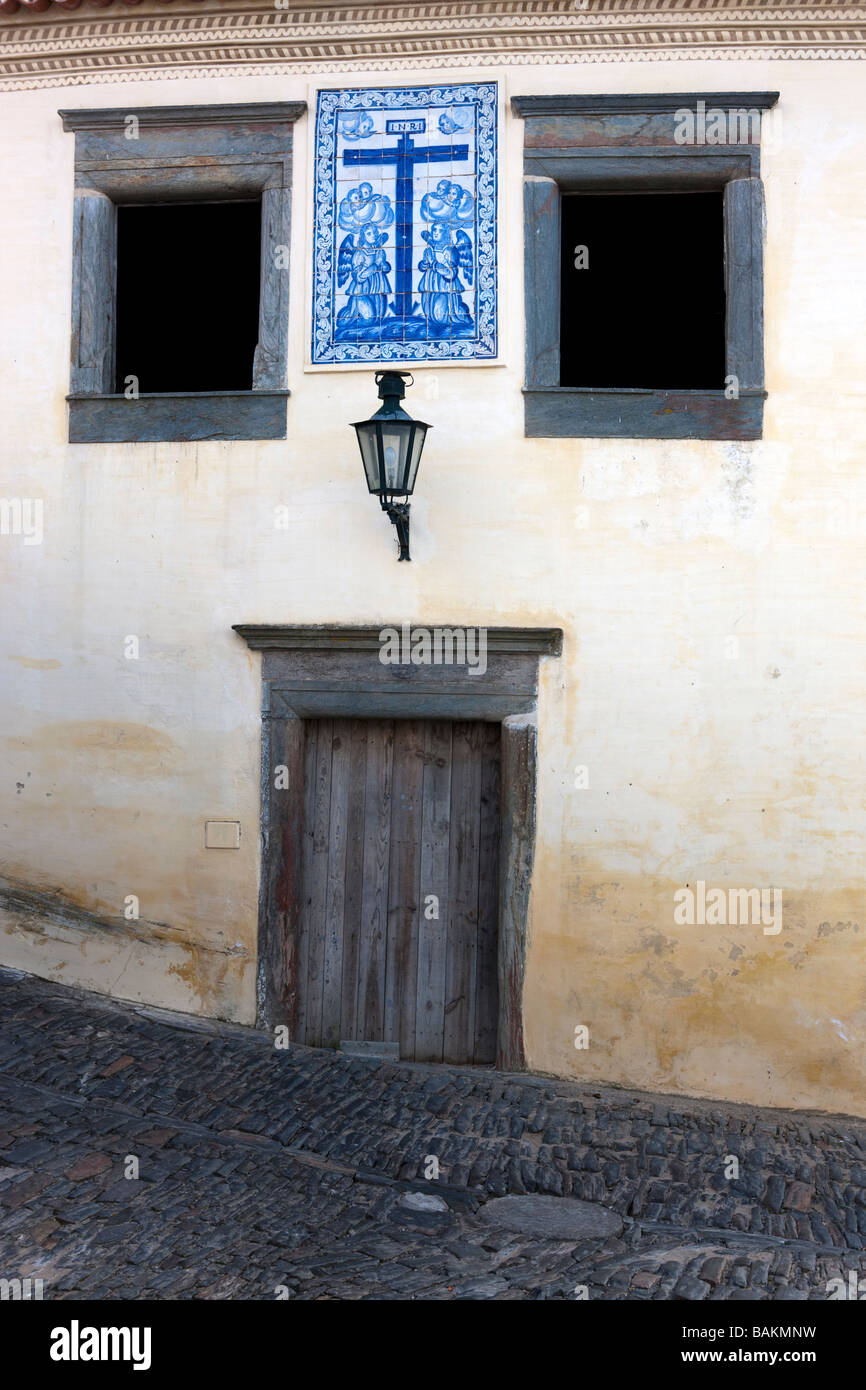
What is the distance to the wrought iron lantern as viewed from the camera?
20.4 feet

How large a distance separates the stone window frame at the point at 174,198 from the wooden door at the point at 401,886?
1800mm

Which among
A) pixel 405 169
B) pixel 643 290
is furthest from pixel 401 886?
pixel 643 290

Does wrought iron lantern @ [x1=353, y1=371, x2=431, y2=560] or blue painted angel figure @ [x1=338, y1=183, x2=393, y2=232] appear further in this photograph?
blue painted angel figure @ [x1=338, y1=183, x2=393, y2=232]

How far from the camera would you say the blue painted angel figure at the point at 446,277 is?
6.68 m

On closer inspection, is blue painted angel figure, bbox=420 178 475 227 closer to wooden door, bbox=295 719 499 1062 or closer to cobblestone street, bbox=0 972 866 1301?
wooden door, bbox=295 719 499 1062

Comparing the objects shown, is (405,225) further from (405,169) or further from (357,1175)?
(357,1175)

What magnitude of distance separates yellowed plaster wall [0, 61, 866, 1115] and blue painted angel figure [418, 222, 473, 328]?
0.23 m

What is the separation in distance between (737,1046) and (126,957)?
3293mm

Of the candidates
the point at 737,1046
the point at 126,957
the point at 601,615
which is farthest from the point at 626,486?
the point at 126,957

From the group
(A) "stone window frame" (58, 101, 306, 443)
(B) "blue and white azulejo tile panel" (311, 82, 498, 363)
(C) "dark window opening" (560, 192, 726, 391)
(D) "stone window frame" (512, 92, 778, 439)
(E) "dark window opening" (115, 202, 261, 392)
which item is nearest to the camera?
(D) "stone window frame" (512, 92, 778, 439)

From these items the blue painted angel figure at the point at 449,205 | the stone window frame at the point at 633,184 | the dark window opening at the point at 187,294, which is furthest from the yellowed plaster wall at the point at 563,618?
the dark window opening at the point at 187,294

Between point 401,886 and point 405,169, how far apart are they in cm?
385

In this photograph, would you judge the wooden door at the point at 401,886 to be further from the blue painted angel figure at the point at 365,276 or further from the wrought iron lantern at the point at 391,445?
the blue painted angel figure at the point at 365,276

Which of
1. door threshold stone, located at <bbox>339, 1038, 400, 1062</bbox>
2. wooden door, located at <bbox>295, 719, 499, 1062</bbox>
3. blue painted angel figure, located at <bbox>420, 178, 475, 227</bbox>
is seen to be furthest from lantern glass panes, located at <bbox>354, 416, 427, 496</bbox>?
door threshold stone, located at <bbox>339, 1038, 400, 1062</bbox>
